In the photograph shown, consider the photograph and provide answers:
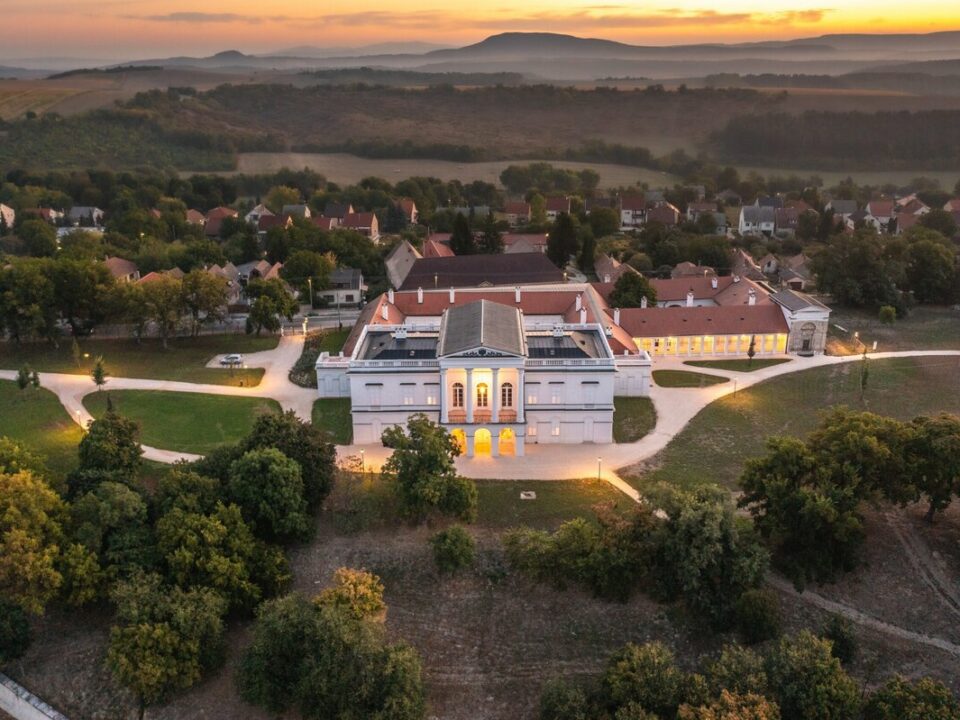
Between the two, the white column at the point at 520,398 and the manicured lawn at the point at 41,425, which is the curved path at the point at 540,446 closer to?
the manicured lawn at the point at 41,425

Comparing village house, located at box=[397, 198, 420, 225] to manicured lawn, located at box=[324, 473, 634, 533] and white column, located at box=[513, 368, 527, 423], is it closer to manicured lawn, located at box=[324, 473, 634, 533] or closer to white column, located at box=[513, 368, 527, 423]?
white column, located at box=[513, 368, 527, 423]

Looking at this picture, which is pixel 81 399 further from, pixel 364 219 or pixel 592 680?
pixel 364 219

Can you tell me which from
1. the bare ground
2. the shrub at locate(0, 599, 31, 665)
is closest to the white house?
the bare ground

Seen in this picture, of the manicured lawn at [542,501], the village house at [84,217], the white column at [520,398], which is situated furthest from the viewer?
the village house at [84,217]

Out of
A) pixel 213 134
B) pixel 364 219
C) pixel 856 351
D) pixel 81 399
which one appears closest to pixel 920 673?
pixel 856 351

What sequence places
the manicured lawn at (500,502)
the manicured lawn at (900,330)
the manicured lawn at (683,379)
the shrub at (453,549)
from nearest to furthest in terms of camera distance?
the shrub at (453,549), the manicured lawn at (500,502), the manicured lawn at (683,379), the manicured lawn at (900,330)

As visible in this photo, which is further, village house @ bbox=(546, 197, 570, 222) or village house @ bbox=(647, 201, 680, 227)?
village house @ bbox=(546, 197, 570, 222)

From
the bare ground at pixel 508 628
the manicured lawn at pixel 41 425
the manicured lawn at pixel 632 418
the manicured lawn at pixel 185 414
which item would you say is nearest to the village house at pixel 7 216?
the manicured lawn at pixel 41 425
